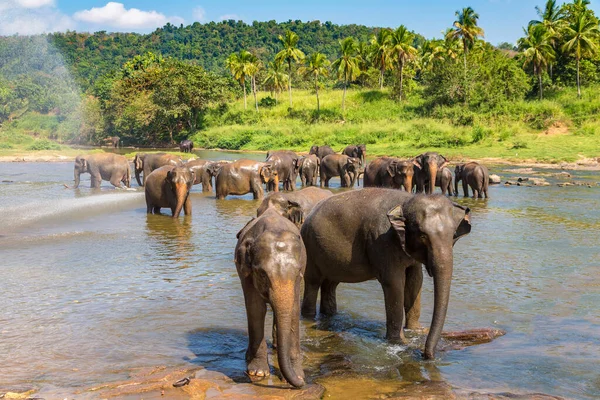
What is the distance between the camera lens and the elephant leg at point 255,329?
18.9 feet

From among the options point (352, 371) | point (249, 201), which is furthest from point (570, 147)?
point (352, 371)

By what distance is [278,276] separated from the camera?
5.27 m

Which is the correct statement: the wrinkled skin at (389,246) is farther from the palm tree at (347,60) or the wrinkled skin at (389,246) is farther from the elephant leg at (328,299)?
the palm tree at (347,60)

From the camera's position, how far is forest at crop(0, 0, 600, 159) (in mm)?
50531

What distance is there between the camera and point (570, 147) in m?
39.4

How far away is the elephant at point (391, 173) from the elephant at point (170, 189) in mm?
6451

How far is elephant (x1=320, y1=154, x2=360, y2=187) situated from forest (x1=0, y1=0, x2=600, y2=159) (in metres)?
19.1

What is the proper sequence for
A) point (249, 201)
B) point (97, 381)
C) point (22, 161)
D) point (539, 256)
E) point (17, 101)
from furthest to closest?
point (17, 101)
point (22, 161)
point (249, 201)
point (539, 256)
point (97, 381)

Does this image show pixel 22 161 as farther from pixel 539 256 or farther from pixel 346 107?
pixel 539 256

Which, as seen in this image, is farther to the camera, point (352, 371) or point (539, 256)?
point (539, 256)

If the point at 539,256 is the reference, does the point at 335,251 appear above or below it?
above

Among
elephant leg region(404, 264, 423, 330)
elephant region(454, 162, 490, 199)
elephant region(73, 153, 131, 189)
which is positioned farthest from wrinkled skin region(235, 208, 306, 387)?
elephant region(73, 153, 131, 189)

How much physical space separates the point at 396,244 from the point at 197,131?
64883mm

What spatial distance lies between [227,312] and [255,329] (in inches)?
108
